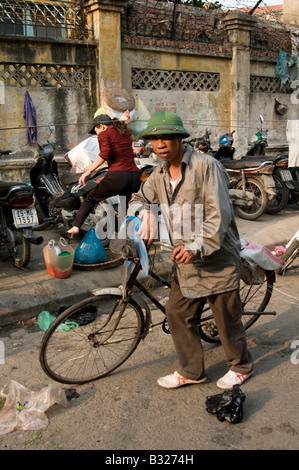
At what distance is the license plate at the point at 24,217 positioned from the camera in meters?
4.99

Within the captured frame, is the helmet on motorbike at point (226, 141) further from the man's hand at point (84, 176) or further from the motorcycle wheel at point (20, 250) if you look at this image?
the motorcycle wheel at point (20, 250)

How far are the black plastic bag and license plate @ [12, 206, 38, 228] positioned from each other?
9.71 ft

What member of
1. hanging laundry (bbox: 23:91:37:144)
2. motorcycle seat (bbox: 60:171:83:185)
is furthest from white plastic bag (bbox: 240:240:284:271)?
hanging laundry (bbox: 23:91:37:144)

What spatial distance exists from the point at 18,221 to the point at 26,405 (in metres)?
2.51

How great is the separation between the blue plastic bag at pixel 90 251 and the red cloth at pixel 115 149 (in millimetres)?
832

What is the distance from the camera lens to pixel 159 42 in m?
8.80

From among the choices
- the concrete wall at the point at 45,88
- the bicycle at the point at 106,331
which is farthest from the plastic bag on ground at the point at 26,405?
the concrete wall at the point at 45,88

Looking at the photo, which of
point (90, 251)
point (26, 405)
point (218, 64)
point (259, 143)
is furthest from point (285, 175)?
point (26, 405)

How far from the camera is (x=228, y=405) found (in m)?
2.78

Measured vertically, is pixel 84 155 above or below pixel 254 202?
above

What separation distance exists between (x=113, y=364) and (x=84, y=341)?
0.28 metres

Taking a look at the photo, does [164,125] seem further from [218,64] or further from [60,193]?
[218,64]

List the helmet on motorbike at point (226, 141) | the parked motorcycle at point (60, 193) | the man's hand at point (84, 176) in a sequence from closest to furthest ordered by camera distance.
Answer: the man's hand at point (84, 176) < the parked motorcycle at point (60, 193) < the helmet on motorbike at point (226, 141)

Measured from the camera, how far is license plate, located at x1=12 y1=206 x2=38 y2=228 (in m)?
4.99
